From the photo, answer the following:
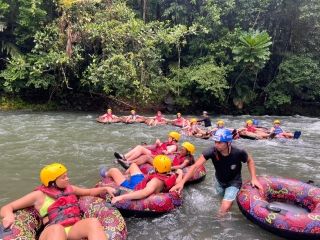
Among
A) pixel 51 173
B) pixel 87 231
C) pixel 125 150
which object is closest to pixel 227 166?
pixel 87 231

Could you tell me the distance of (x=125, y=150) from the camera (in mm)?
10219

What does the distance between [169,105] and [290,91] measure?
22.1 feet

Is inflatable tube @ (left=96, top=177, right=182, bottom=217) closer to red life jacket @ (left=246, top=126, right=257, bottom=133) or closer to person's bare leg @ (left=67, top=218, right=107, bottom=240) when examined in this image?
person's bare leg @ (left=67, top=218, right=107, bottom=240)

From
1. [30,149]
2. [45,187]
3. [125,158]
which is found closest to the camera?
[45,187]

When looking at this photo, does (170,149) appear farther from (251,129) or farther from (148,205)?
(251,129)

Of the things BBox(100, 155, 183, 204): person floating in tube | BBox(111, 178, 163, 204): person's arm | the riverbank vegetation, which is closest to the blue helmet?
BBox(100, 155, 183, 204): person floating in tube

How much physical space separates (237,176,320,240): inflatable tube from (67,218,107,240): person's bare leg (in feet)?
7.39

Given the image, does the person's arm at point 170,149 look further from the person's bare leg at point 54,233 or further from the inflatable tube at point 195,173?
the person's bare leg at point 54,233

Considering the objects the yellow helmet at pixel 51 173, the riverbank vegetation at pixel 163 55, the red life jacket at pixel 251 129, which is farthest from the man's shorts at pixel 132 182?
the riverbank vegetation at pixel 163 55

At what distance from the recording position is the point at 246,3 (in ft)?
68.0

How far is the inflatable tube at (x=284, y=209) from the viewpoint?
15.9 ft

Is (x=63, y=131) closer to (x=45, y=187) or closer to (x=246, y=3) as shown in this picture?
(x=45, y=187)

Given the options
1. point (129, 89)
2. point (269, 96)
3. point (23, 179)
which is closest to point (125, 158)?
point (23, 179)

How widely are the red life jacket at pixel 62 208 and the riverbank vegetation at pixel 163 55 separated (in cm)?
1182
